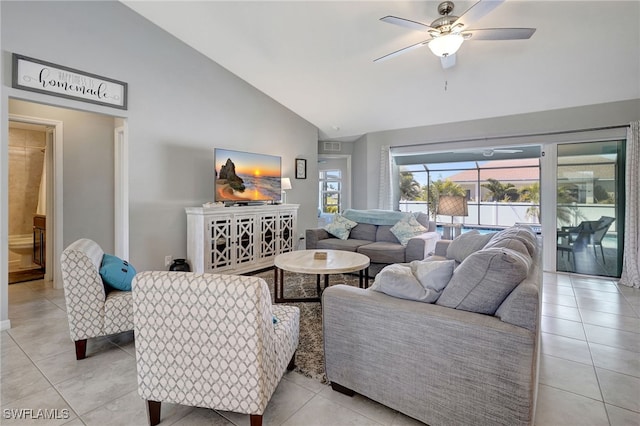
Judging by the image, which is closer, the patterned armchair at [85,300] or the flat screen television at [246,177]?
the patterned armchair at [85,300]

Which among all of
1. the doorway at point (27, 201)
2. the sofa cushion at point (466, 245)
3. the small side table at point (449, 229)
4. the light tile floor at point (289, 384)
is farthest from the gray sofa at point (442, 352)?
the doorway at point (27, 201)

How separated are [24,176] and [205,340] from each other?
5040 mm

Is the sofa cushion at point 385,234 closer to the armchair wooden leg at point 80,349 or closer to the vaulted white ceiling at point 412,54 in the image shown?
the vaulted white ceiling at point 412,54

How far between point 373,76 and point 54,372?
440 cm

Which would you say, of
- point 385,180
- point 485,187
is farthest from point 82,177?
point 485,187

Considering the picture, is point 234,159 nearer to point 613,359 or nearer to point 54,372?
point 54,372

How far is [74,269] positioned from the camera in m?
2.10

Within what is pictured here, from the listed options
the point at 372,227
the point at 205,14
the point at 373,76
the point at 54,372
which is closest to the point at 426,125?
the point at 373,76

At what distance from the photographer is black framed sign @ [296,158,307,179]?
5.79m

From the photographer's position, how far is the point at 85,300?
214 cm

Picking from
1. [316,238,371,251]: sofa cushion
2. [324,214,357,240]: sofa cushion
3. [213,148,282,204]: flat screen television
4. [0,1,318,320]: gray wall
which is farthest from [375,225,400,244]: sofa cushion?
[0,1,318,320]: gray wall

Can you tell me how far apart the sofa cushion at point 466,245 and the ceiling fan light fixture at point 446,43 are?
5.53 ft

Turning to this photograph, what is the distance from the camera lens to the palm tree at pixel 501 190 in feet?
24.7

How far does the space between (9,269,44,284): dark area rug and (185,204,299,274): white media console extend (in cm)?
210
